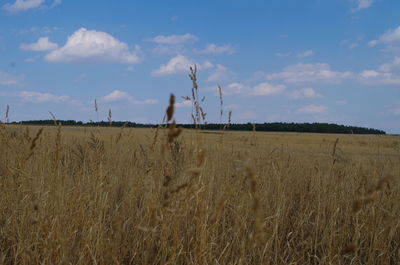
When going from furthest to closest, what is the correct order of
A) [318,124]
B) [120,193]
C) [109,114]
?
1. [318,124]
2. [120,193]
3. [109,114]

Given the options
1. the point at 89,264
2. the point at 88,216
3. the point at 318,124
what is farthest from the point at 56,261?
A: the point at 318,124

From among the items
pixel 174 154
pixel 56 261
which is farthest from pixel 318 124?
pixel 56 261

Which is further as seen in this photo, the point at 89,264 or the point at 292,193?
the point at 292,193

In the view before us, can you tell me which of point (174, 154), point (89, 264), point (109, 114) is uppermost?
point (109, 114)

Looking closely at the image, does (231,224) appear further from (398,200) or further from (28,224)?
(398,200)

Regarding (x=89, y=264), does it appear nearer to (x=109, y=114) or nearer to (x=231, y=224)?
(x=109, y=114)

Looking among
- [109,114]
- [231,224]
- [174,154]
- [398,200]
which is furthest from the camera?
[174,154]

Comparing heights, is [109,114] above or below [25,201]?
above

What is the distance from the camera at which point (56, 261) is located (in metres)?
2.03

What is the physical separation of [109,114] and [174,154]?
8.91 feet

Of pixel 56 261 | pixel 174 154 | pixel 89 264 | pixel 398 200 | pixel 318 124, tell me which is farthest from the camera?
pixel 318 124

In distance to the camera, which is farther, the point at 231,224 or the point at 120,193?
the point at 120,193

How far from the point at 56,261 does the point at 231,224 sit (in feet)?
5.63

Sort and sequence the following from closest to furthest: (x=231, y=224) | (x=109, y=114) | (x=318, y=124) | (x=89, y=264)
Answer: (x=89, y=264) → (x=109, y=114) → (x=231, y=224) → (x=318, y=124)
